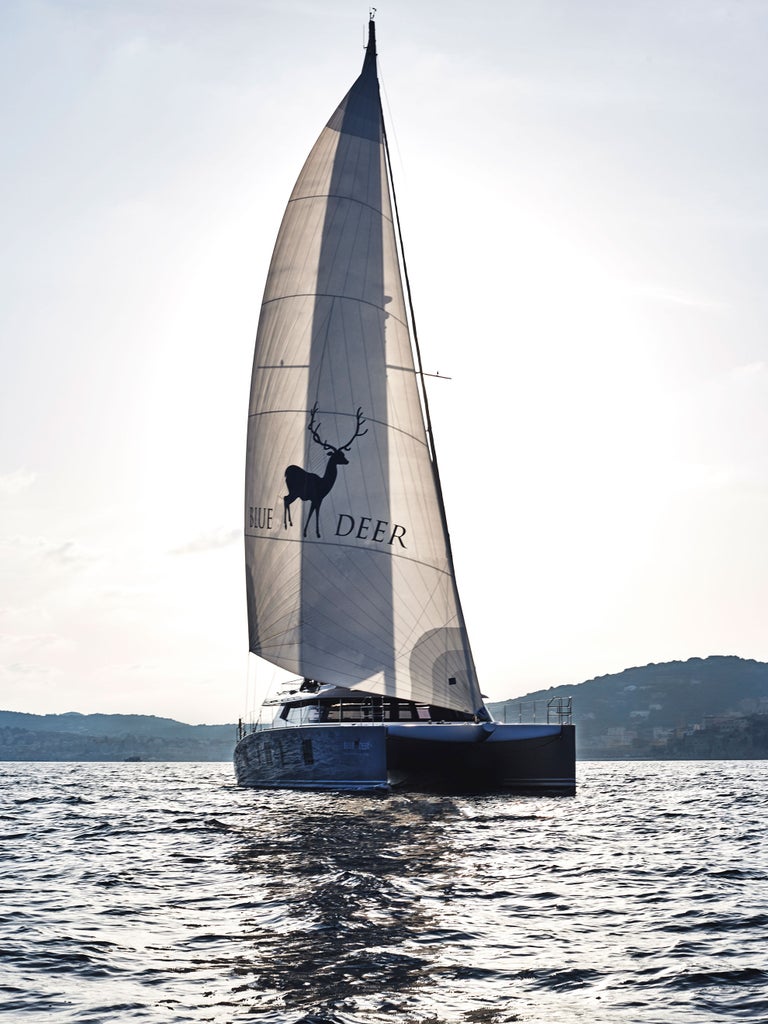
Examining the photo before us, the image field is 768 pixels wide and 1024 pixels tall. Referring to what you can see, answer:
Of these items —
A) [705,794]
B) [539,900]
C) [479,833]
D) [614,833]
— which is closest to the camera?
[539,900]

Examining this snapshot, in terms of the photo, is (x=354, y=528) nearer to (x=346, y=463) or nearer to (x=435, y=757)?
(x=346, y=463)

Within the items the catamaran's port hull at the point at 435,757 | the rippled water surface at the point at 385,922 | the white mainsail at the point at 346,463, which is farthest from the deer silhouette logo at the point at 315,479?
the rippled water surface at the point at 385,922

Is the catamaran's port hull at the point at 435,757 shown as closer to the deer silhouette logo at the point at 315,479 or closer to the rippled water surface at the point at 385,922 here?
the rippled water surface at the point at 385,922

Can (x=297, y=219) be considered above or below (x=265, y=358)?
above

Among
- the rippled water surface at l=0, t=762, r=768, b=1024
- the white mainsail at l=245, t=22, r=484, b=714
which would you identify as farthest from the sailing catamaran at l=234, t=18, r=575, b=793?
the rippled water surface at l=0, t=762, r=768, b=1024

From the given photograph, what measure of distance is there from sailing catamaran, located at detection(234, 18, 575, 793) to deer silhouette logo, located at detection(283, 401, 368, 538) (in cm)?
4

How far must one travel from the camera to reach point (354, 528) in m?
27.8

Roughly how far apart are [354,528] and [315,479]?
6.18 feet

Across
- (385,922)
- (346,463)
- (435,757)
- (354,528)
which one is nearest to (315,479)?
(346,463)

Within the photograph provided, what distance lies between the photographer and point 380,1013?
7.43 meters

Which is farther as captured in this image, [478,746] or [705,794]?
[705,794]

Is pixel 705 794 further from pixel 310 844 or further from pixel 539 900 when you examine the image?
pixel 539 900

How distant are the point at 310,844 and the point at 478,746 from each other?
9358mm

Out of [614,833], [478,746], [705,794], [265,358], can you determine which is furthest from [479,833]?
[705,794]
